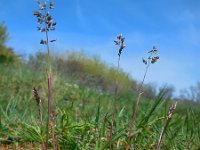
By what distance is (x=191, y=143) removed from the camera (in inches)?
108

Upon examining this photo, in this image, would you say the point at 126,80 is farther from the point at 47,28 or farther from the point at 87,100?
the point at 47,28

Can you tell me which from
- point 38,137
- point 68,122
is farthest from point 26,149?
point 68,122

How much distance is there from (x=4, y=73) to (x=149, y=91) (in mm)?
14442

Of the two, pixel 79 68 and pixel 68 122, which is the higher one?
pixel 79 68

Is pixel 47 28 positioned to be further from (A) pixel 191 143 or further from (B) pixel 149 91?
(B) pixel 149 91

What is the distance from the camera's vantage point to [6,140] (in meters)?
3.02

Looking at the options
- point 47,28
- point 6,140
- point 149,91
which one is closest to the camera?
point 47,28

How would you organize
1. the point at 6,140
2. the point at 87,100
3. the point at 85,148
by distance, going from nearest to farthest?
the point at 85,148
the point at 6,140
the point at 87,100

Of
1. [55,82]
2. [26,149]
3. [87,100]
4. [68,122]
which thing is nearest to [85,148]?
[68,122]

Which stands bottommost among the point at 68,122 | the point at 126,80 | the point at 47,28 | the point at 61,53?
the point at 68,122

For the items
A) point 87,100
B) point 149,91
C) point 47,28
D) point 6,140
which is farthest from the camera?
point 149,91

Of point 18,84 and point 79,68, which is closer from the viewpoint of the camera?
point 18,84

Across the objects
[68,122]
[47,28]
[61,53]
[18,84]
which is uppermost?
[61,53]

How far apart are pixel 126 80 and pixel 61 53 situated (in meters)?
5.37
